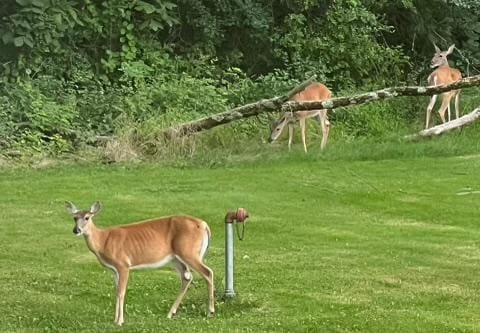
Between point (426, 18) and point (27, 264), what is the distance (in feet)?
52.7

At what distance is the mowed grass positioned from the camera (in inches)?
275

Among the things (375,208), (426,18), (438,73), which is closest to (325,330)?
(375,208)

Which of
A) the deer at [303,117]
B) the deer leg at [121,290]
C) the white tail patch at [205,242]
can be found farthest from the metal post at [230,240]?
the deer at [303,117]

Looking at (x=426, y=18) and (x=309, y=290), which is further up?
(x=426, y=18)

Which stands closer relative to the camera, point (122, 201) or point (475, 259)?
point (475, 259)

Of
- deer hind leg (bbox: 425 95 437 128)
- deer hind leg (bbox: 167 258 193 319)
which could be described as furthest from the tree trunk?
deer hind leg (bbox: 167 258 193 319)

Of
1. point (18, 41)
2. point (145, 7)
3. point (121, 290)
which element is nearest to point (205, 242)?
point (121, 290)

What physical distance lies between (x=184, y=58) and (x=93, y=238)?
582 inches

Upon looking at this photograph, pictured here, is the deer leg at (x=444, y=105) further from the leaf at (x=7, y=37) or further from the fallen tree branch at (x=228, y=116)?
the leaf at (x=7, y=37)

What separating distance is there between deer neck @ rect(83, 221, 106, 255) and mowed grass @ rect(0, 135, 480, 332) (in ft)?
1.64

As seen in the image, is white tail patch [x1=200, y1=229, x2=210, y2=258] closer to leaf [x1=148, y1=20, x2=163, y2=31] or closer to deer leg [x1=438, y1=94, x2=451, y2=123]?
deer leg [x1=438, y1=94, x2=451, y2=123]

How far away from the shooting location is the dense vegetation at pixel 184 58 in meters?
16.4

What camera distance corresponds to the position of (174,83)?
738 inches

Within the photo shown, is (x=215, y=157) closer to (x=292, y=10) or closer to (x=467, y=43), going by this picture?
(x=292, y=10)
